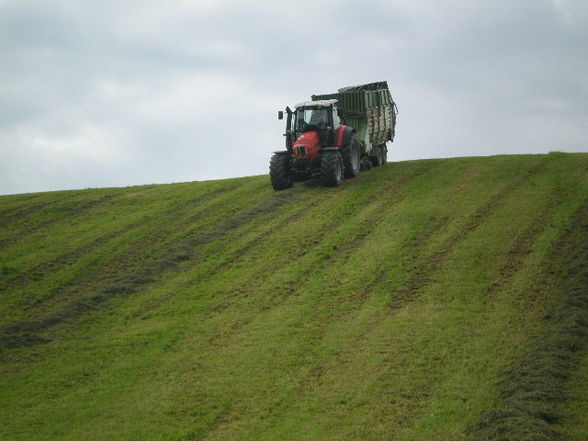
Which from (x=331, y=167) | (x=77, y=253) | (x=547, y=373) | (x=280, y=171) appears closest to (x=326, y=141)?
(x=331, y=167)

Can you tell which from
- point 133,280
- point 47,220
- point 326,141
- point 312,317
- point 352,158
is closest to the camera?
point 312,317

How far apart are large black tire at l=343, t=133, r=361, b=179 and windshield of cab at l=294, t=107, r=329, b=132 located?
4.33 ft

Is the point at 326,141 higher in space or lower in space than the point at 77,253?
higher

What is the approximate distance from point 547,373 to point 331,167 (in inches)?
609

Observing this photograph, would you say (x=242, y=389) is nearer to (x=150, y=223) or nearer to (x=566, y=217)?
(x=566, y=217)

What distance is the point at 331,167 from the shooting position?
1071 inches

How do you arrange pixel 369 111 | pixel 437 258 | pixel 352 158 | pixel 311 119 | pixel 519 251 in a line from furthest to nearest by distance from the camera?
1. pixel 369 111
2. pixel 352 158
3. pixel 311 119
4. pixel 437 258
5. pixel 519 251

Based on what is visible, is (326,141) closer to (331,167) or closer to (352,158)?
(331,167)

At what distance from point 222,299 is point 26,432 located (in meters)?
6.25

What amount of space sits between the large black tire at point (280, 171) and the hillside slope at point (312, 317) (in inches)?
36.6

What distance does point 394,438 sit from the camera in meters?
11.7

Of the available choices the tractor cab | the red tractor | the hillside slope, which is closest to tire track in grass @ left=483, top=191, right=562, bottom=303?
the hillside slope

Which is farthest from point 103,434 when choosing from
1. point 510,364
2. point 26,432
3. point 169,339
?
point 510,364

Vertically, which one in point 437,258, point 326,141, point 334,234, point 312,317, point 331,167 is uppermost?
point 326,141
